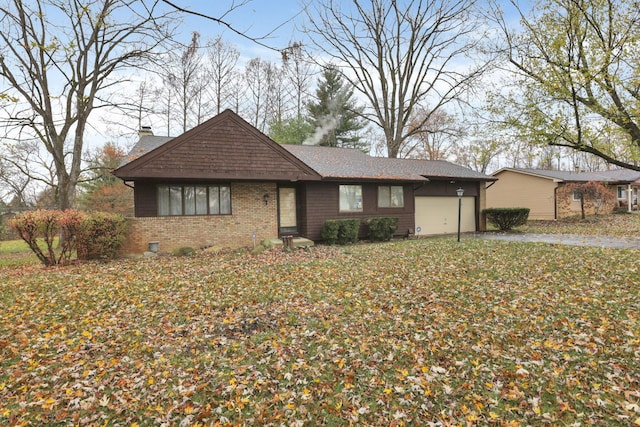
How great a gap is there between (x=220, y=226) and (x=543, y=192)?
72.2 feet

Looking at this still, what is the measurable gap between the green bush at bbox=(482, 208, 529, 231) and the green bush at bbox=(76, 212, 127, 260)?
54.2 feet

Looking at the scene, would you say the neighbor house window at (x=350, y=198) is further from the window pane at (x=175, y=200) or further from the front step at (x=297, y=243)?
the window pane at (x=175, y=200)

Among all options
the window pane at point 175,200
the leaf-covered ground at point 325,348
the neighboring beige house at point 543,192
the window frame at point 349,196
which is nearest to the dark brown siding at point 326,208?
the window frame at point 349,196

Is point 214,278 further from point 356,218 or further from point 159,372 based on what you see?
point 356,218

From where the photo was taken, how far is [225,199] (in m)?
12.1

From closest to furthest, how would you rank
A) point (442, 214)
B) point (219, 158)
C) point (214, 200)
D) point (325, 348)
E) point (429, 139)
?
point (325, 348), point (219, 158), point (214, 200), point (442, 214), point (429, 139)

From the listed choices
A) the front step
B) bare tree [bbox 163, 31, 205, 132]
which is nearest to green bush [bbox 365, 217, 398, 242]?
the front step

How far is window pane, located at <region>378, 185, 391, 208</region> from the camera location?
14.8 m

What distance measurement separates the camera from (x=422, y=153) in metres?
34.8

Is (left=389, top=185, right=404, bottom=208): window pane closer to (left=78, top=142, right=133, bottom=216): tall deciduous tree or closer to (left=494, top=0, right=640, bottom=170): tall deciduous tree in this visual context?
(left=494, top=0, right=640, bottom=170): tall deciduous tree

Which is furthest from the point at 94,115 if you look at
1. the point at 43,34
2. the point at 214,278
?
the point at 214,278

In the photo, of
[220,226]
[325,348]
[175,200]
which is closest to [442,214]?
[220,226]

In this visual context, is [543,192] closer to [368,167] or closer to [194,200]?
[368,167]

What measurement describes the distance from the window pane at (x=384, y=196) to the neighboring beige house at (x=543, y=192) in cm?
1205
